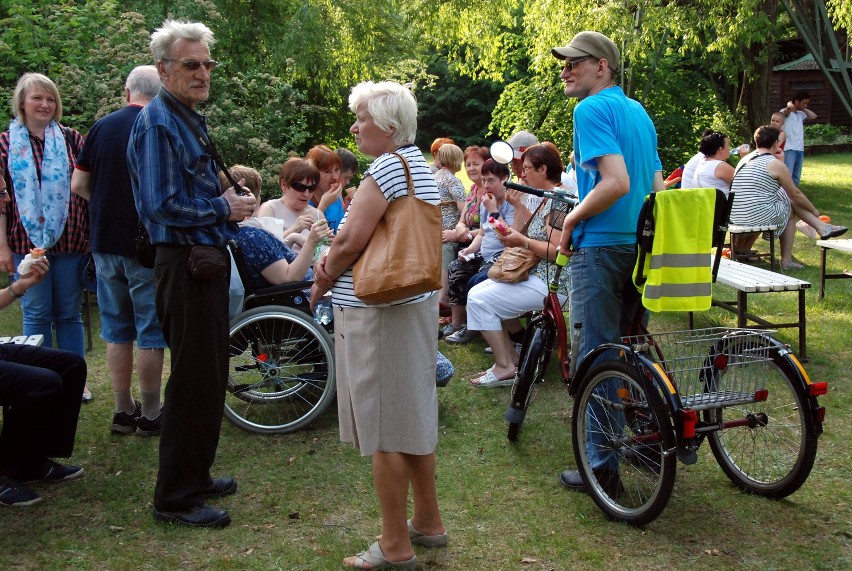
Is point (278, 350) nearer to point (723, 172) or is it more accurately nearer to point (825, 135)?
point (723, 172)

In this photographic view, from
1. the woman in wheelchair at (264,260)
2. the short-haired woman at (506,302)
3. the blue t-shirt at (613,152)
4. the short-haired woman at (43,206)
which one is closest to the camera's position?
the blue t-shirt at (613,152)

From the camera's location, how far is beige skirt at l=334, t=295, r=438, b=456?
3.30 metres

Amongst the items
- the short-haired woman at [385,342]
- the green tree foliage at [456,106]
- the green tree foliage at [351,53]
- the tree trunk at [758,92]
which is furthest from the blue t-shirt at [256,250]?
the green tree foliage at [456,106]

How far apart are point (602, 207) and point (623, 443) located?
995 millimetres

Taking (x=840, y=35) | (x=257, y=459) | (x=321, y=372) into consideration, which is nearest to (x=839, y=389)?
(x=321, y=372)

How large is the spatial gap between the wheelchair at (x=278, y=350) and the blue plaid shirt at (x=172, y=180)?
1.28 m

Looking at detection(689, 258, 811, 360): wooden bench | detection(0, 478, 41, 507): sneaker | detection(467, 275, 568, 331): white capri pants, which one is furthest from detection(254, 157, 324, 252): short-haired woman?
detection(689, 258, 811, 360): wooden bench

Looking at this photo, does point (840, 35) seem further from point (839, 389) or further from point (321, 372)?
point (321, 372)

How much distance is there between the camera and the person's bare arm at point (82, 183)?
15.9ft

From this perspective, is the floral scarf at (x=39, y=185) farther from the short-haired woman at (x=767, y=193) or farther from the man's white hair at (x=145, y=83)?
the short-haired woman at (x=767, y=193)

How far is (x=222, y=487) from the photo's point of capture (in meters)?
4.28

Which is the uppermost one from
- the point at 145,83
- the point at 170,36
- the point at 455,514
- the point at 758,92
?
the point at 758,92

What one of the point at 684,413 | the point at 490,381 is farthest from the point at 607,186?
the point at 490,381

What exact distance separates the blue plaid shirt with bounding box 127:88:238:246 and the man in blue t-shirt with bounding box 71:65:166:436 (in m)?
0.96
